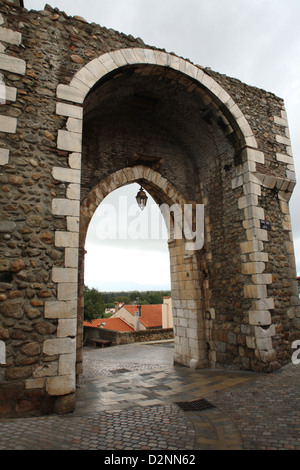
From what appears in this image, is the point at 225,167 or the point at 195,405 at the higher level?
the point at 225,167

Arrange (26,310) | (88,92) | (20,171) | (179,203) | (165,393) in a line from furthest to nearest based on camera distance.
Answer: (179,203) < (88,92) < (165,393) < (20,171) < (26,310)

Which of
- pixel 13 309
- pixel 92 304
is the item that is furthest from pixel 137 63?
pixel 92 304

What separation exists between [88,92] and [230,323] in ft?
15.0

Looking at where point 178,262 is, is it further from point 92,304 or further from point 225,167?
point 92,304

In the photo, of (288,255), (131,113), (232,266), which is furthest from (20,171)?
(288,255)

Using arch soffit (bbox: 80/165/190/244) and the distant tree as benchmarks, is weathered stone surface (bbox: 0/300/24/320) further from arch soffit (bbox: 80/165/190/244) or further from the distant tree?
the distant tree

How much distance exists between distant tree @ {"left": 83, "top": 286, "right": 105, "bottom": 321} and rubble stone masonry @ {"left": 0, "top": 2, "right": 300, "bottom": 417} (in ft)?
41.7

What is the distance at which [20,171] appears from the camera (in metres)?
3.49

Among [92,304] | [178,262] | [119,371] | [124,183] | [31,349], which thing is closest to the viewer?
[31,349]

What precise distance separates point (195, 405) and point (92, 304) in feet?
51.6

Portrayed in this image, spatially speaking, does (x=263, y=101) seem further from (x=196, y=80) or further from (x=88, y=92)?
(x=88, y=92)

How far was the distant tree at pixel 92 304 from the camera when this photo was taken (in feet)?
59.3

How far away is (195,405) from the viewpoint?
11.4 feet

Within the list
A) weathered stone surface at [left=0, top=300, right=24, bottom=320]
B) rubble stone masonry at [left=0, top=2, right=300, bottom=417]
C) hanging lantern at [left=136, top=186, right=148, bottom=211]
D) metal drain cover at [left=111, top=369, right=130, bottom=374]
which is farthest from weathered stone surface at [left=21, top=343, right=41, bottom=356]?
hanging lantern at [left=136, top=186, right=148, bottom=211]
